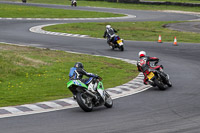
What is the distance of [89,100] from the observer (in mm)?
14930

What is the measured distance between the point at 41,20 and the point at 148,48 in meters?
24.7

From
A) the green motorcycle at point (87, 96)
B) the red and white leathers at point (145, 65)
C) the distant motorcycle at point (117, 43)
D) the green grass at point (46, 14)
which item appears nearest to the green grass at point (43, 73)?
the red and white leathers at point (145, 65)

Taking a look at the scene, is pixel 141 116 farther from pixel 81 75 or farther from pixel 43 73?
pixel 43 73

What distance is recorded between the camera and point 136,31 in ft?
145

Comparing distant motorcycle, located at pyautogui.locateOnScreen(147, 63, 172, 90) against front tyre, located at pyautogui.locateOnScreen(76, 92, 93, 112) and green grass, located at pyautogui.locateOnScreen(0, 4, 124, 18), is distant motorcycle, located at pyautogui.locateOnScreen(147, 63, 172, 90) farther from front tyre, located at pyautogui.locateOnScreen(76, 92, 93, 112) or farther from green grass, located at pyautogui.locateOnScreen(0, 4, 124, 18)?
green grass, located at pyautogui.locateOnScreen(0, 4, 124, 18)

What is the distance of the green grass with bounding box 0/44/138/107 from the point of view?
17656mm

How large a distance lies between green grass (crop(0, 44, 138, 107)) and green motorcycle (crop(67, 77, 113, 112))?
92.6 inches

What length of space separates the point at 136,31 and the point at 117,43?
1172cm

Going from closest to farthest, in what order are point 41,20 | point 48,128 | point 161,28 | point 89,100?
point 48,128
point 89,100
point 161,28
point 41,20

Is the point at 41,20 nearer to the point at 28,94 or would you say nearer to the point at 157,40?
the point at 157,40

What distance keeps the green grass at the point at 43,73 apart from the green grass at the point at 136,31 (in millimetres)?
11391

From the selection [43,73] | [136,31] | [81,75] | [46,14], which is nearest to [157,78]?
[81,75]

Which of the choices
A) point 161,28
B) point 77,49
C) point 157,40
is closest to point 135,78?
point 77,49

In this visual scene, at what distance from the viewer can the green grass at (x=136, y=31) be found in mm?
39406
